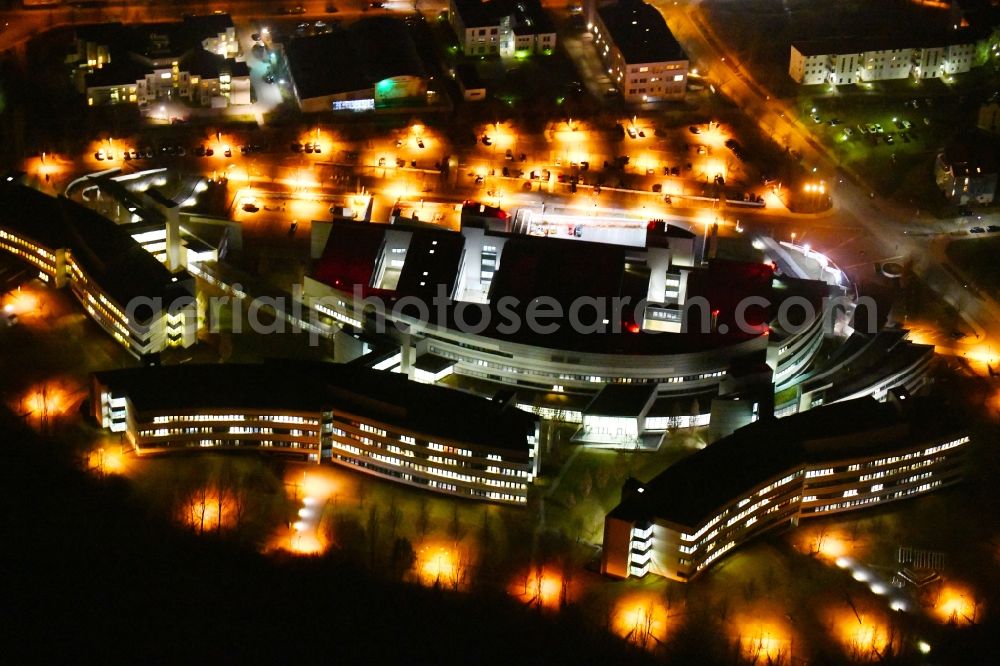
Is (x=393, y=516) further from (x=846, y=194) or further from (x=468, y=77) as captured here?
(x=468, y=77)

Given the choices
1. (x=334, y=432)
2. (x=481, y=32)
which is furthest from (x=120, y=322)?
(x=481, y=32)

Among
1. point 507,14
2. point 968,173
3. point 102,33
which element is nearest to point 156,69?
point 102,33

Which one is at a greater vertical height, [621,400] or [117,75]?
[117,75]

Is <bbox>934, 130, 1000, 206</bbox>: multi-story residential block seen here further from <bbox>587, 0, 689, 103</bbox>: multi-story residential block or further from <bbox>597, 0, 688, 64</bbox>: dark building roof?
<bbox>597, 0, 688, 64</bbox>: dark building roof

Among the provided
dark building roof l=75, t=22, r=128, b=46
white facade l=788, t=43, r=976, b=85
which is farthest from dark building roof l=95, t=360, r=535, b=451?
white facade l=788, t=43, r=976, b=85

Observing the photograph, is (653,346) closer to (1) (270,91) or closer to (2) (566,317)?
(2) (566,317)

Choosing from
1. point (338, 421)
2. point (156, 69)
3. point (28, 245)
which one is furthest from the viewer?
point (156, 69)
